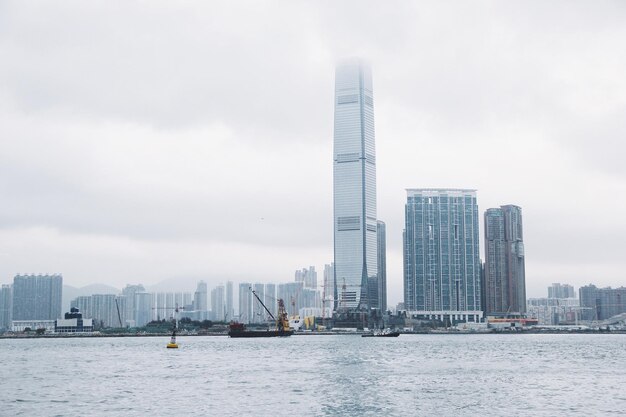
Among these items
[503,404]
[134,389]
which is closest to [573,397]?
[503,404]

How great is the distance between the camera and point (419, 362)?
118562mm

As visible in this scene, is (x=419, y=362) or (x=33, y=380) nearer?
(x=33, y=380)

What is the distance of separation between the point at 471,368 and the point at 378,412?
47.1 metres

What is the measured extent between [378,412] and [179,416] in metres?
15.4

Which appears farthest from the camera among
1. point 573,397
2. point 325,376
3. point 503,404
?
point 325,376

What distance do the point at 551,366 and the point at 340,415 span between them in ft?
193

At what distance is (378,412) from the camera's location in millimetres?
60719

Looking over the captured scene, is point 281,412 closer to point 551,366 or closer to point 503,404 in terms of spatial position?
point 503,404

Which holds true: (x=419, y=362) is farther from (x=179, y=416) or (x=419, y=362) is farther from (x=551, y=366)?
(x=179, y=416)

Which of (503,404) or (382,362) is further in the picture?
(382,362)

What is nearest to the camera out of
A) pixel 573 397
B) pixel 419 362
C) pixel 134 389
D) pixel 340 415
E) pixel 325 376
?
pixel 340 415

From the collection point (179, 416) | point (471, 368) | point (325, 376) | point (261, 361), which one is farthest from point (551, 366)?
point (179, 416)

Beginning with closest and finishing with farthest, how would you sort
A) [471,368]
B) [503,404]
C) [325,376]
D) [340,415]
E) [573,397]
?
1. [340,415]
2. [503,404]
3. [573,397]
4. [325,376]
5. [471,368]

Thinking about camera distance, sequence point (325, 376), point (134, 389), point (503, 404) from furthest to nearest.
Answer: point (325, 376)
point (134, 389)
point (503, 404)
